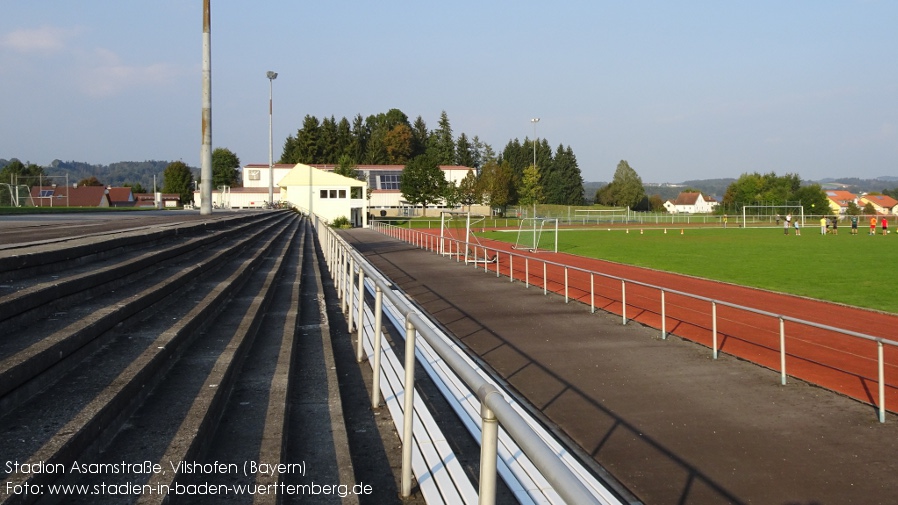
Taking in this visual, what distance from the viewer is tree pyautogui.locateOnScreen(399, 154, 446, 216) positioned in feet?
284

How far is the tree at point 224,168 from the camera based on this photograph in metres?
135

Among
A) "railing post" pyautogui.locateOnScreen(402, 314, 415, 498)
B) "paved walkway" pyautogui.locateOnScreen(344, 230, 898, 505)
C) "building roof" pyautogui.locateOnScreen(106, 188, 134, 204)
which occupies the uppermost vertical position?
"building roof" pyautogui.locateOnScreen(106, 188, 134, 204)

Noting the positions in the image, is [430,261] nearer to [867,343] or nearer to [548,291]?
[548,291]

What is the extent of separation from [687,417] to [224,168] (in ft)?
452

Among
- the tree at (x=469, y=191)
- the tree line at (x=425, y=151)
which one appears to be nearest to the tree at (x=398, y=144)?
the tree line at (x=425, y=151)

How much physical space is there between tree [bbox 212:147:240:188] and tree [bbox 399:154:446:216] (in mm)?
58545

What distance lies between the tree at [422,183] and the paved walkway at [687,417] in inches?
2916

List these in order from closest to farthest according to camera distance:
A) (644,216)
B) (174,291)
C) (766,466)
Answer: (766,466)
(174,291)
(644,216)

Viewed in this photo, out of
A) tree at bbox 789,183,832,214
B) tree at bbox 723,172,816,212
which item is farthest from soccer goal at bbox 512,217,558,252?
tree at bbox 789,183,832,214

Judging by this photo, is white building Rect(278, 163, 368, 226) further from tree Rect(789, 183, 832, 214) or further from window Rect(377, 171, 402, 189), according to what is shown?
tree Rect(789, 183, 832, 214)

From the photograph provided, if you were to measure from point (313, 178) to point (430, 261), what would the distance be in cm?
3465

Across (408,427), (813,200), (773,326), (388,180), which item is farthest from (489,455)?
(813,200)

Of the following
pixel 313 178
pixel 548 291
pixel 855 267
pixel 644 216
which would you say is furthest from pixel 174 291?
pixel 644 216

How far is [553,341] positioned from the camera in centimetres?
1132
